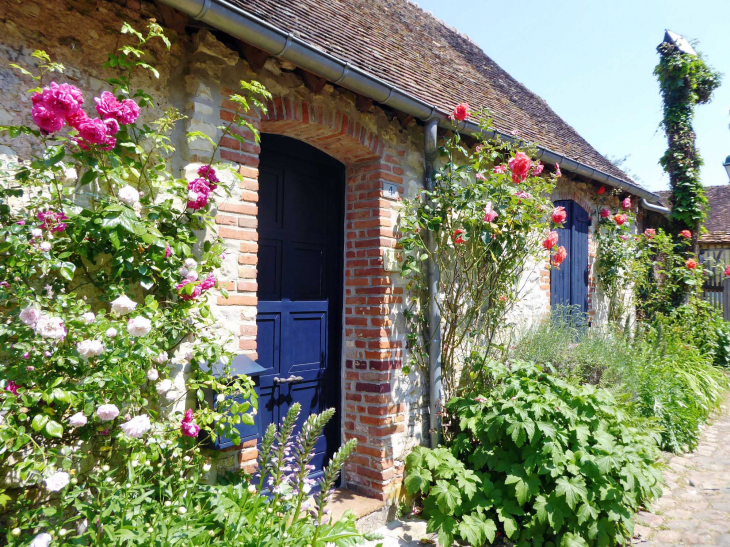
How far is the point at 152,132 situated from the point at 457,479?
291 cm

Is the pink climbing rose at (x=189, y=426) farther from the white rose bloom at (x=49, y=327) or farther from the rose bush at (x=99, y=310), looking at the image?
the white rose bloom at (x=49, y=327)

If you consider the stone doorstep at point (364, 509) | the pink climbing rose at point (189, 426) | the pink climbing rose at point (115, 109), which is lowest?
the stone doorstep at point (364, 509)

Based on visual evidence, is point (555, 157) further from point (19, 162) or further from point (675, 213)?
point (675, 213)

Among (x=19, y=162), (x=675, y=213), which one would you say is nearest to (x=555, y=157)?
(x=19, y=162)

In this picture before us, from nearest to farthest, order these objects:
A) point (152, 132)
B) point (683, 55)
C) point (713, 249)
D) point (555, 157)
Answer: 1. point (152, 132)
2. point (555, 157)
3. point (683, 55)
4. point (713, 249)

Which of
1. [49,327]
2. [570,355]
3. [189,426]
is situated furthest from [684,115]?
[49,327]

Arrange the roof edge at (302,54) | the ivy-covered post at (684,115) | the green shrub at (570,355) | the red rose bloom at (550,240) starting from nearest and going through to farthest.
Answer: the roof edge at (302,54), the red rose bloom at (550,240), the green shrub at (570,355), the ivy-covered post at (684,115)

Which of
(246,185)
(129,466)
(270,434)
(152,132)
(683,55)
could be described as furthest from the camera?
(683,55)

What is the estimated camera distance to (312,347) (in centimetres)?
373

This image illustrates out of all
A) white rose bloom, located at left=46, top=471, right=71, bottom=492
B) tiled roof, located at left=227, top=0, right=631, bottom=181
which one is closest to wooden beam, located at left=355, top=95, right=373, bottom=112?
tiled roof, located at left=227, top=0, right=631, bottom=181

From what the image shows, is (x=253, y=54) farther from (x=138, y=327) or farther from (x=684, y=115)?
(x=684, y=115)

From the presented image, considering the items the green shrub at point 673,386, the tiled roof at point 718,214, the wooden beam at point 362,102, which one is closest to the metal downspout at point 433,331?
the wooden beam at point 362,102

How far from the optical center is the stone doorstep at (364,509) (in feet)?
11.0

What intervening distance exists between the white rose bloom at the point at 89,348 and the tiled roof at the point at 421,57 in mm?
2208
